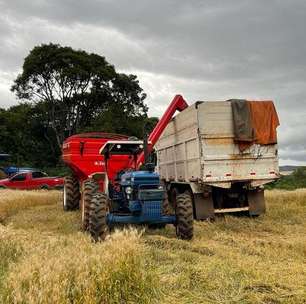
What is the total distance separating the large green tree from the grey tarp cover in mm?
22255

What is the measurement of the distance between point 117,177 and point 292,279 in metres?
6.48

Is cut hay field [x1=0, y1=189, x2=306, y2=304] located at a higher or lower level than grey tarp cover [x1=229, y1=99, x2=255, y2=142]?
lower

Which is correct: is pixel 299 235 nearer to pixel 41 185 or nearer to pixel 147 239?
pixel 147 239

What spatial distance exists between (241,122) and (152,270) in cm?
796

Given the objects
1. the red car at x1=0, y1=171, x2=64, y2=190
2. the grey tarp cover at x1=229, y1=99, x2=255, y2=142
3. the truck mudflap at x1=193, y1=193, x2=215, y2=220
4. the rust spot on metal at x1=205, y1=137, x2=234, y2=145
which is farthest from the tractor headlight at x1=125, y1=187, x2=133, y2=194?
the red car at x1=0, y1=171, x2=64, y2=190

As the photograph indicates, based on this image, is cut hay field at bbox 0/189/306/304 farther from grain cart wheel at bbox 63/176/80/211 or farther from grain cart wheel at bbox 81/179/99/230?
grain cart wheel at bbox 63/176/80/211

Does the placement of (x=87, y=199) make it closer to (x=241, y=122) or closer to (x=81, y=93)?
(x=241, y=122)

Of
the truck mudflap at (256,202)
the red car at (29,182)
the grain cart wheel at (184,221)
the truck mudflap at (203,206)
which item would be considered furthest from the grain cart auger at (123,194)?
the red car at (29,182)

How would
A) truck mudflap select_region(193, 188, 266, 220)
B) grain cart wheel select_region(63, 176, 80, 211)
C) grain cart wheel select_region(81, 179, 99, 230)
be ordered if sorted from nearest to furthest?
grain cart wheel select_region(81, 179, 99, 230), truck mudflap select_region(193, 188, 266, 220), grain cart wheel select_region(63, 176, 80, 211)

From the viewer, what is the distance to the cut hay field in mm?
4590

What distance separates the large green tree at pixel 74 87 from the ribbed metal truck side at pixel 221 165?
2188 cm

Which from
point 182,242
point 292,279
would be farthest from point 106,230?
point 292,279

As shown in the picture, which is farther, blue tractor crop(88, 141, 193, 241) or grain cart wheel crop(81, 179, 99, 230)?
grain cart wheel crop(81, 179, 99, 230)

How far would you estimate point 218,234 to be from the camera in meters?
10.8
